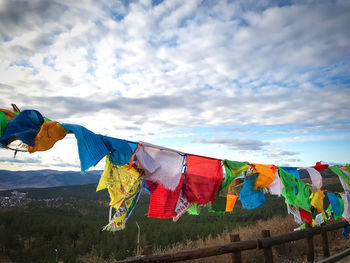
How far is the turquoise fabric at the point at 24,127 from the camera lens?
9.21 ft

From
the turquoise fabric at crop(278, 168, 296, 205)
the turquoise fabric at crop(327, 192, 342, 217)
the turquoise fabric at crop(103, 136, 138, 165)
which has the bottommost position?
the turquoise fabric at crop(327, 192, 342, 217)

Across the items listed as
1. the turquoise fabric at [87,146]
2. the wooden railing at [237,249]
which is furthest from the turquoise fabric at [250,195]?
the turquoise fabric at [87,146]

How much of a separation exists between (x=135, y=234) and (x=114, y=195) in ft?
35.8

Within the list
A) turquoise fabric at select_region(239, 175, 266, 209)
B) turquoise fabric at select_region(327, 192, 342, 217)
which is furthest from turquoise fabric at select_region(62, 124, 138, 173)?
turquoise fabric at select_region(327, 192, 342, 217)

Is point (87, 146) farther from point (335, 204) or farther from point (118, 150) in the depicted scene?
point (335, 204)

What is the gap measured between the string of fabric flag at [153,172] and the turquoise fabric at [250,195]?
0.07 ft

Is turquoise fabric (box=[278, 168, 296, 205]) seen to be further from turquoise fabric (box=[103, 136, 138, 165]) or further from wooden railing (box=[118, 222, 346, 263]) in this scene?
turquoise fabric (box=[103, 136, 138, 165])

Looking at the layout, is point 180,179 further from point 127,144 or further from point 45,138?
point 45,138

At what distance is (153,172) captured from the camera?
3838 mm

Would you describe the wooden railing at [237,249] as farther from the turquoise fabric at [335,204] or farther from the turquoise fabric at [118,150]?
the turquoise fabric at [118,150]

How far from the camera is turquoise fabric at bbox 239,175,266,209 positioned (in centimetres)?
559

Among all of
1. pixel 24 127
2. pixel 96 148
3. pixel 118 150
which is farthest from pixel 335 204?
pixel 24 127

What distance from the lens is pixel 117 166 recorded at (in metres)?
3.84

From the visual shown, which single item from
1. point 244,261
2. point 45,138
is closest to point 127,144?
point 45,138
